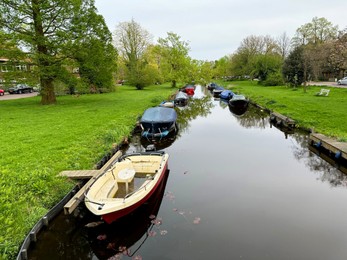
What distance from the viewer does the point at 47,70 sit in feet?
74.5

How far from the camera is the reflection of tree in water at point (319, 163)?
389 inches

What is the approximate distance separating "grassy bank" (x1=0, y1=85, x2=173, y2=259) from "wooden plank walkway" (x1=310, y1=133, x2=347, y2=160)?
1039 centimetres

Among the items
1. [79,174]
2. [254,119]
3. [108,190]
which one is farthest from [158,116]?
[254,119]

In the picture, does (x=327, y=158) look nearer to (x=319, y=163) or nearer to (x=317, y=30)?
(x=319, y=163)

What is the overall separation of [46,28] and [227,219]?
78.2ft

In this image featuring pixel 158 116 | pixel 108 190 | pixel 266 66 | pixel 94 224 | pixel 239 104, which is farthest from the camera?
pixel 266 66

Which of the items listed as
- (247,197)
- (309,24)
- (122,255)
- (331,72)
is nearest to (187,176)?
(247,197)

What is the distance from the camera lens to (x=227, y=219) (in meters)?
7.15

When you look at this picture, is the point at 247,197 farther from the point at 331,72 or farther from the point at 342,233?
the point at 331,72

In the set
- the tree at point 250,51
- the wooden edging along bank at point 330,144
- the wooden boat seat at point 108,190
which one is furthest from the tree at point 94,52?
the tree at point 250,51

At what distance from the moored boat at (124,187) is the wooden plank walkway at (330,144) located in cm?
760

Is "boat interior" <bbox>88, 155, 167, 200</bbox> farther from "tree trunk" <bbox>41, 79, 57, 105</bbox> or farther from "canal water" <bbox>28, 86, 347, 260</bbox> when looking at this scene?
"tree trunk" <bbox>41, 79, 57, 105</bbox>

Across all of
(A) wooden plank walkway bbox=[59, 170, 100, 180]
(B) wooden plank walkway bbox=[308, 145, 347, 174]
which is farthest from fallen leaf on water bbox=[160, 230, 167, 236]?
(B) wooden plank walkway bbox=[308, 145, 347, 174]

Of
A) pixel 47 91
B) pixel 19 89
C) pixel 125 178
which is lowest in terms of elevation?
pixel 125 178
